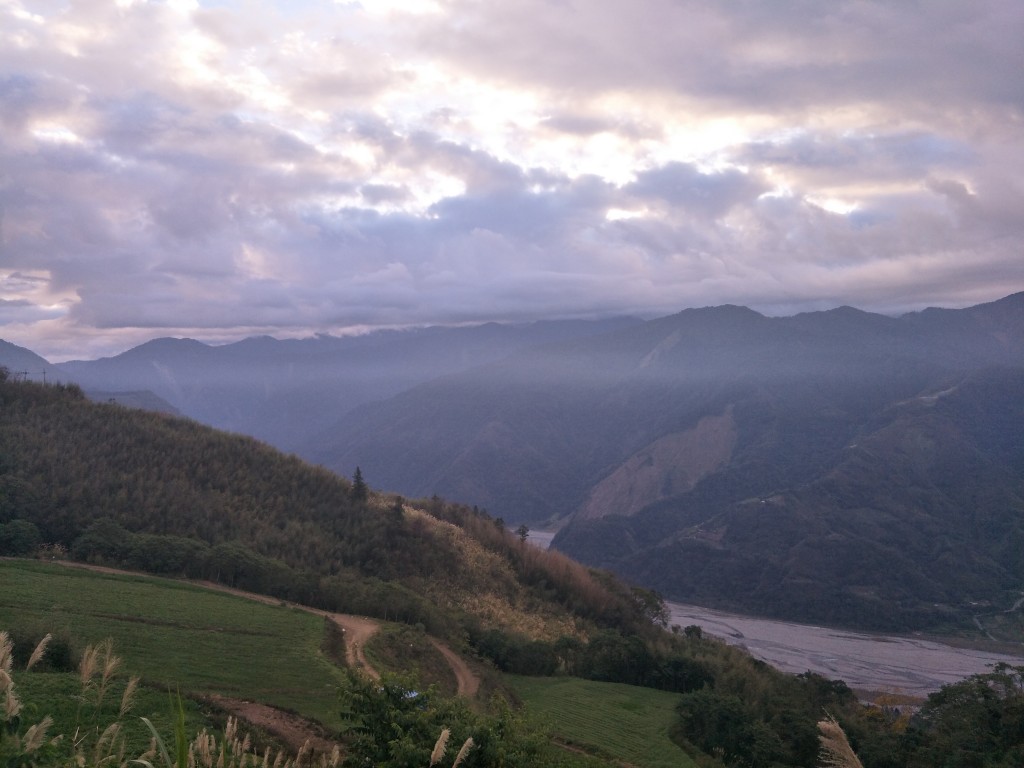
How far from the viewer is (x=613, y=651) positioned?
2617 cm

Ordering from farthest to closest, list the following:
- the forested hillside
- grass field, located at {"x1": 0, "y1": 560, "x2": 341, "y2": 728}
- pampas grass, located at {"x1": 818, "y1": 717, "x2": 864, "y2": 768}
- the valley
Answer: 1. the valley
2. the forested hillside
3. grass field, located at {"x1": 0, "y1": 560, "x2": 341, "y2": 728}
4. pampas grass, located at {"x1": 818, "y1": 717, "x2": 864, "y2": 768}

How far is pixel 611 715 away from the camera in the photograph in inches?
800

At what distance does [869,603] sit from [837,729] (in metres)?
98.9

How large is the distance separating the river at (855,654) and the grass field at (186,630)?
116 feet

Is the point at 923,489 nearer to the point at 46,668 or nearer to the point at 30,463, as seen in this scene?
the point at 30,463

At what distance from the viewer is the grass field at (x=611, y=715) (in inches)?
691

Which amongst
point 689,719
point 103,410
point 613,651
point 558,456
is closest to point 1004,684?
point 689,719

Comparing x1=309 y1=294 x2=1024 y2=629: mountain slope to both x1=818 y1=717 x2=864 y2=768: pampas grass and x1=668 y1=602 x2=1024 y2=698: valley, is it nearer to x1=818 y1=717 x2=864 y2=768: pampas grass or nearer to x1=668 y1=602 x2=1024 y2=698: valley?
x1=668 y1=602 x2=1024 y2=698: valley

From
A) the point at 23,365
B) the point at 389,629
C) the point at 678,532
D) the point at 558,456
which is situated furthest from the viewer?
the point at 558,456

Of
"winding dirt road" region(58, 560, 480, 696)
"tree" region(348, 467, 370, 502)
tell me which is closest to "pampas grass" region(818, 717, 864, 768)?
"winding dirt road" region(58, 560, 480, 696)

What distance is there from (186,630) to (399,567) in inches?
751

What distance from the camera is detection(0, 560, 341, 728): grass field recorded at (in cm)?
1538

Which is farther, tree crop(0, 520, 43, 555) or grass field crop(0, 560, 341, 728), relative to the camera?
tree crop(0, 520, 43, 555)

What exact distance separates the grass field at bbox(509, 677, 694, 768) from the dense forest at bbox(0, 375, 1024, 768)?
0.81 meters
